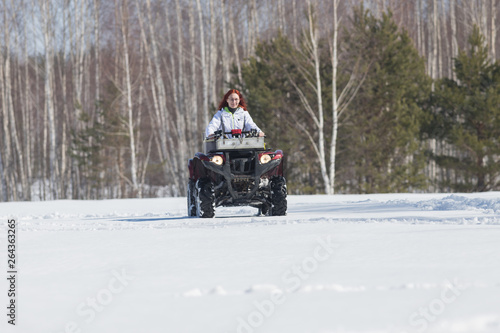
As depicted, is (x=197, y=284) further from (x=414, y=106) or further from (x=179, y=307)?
(x=414, y=106)

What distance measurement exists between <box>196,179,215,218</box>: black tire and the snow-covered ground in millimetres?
2356

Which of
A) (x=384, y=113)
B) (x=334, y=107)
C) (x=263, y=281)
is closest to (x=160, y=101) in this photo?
(x=334, y=107)

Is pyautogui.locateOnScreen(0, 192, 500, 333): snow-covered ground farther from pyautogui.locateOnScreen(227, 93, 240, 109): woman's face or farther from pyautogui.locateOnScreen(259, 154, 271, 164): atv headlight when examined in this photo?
pyautogui.locateOnScreen(227, 93, 240, 109): woman's face

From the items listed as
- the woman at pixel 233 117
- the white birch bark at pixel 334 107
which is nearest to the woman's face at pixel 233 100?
the woman at pixel 233 117

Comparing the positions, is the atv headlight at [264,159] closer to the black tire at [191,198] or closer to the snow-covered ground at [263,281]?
the black tire at [191,198]

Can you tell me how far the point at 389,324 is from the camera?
301 centimetres

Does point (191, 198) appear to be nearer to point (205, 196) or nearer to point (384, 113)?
point (205, 196)

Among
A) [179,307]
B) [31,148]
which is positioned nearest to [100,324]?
[179,307]

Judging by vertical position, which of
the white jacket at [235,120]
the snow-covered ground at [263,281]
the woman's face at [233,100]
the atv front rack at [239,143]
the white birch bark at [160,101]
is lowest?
the snow-covered ground at [263,281]

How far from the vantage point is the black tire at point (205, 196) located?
30.1 feet

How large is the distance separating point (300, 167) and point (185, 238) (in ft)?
65.2

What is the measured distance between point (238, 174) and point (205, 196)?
526 millimetres

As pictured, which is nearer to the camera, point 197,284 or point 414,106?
point 197,284

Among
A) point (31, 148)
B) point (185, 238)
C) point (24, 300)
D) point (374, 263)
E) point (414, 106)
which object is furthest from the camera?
point (31, 148)
